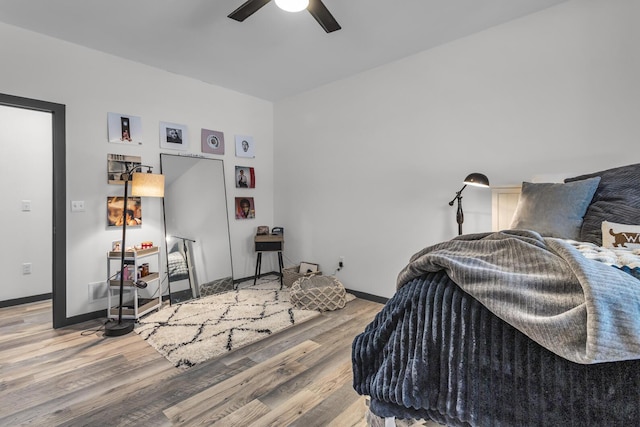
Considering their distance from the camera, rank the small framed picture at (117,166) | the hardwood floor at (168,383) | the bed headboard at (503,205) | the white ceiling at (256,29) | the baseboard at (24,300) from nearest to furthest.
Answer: the hardwood floor at (168,383), the white ceiling at (256,29), the bed headboard at (503,205), the small framed picture at (117,166), the baseboard at (24,300)

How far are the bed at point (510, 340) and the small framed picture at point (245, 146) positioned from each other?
3.44 m

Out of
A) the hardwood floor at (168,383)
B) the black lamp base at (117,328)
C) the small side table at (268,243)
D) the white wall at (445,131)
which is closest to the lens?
the hardwood floor at (168,383)

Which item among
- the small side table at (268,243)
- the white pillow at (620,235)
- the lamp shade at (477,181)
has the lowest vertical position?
the small side table at (268,243)

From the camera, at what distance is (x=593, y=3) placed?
7.04ft

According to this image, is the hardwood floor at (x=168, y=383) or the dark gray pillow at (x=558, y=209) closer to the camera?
the hardwood floor at (x=168, y=383)

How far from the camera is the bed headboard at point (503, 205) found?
2.41 metres

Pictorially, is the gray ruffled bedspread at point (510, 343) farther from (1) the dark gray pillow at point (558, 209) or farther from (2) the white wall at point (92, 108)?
(2) the white wall at point (92, 108)

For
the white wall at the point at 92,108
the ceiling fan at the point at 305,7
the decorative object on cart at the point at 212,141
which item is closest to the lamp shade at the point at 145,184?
the white wall at the point at 92,108

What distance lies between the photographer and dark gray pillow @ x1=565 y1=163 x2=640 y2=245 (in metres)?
1.60

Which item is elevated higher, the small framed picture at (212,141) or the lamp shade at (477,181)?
the small framed picture at (212,141)

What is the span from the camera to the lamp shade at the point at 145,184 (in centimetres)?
277

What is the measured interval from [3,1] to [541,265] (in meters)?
3.63

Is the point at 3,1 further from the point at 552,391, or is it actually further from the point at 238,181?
the point at 552,391

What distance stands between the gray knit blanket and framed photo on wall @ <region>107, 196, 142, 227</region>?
122 inches
